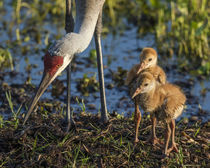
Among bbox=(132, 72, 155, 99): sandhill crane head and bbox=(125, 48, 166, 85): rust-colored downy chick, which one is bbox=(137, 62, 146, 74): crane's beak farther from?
bbox=(132, 72, 155, 99): sandhill crane head

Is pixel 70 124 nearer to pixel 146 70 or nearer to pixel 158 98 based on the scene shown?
pixel 146 70

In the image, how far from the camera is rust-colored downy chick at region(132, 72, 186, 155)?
4.46 metres

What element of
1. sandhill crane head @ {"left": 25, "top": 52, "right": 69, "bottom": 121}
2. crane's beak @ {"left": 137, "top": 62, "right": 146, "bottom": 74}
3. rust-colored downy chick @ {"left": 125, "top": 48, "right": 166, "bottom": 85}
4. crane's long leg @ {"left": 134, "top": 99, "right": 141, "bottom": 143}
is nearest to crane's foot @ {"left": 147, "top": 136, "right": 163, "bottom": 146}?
crane's long leg @ {"left": 134, "top": 99, "right": 141, "bottom": 143}

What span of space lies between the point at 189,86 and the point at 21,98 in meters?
2.56

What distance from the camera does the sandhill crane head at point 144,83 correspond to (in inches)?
174

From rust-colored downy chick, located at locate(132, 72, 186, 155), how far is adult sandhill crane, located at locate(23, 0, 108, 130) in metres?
0.72

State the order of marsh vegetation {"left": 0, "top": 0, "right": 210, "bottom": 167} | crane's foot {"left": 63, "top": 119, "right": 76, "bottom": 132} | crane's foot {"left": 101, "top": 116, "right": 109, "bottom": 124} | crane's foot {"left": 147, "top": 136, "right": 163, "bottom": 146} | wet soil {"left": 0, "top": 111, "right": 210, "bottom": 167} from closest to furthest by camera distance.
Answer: wet soil {"left": 0, "top": 111, "right": 210, "bottom": 167}, marsh vegetation {"left": 0, "top": 0, "right": 210, "bottom": 167}, crane's foot {"left": 147, "top": 136, "right": 163, "bottom": 146}, crane's foot {"left": 63, "top": 119, "right": 76, "bottom": 132}, crane's foot {"left": 101, "top": 116, "right": 109, "bottom": 124}

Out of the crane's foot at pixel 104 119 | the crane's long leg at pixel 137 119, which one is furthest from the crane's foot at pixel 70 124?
the crane's long leg at pixel 137 119

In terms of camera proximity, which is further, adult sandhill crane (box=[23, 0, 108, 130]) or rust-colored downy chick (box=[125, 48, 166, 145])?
rust-colored downy chick (box=[125, 48, 166, 145])

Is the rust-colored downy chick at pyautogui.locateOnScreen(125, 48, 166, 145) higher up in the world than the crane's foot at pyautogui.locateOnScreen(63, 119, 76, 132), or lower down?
higher up

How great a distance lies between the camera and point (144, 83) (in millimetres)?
4426

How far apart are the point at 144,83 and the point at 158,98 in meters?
0.26

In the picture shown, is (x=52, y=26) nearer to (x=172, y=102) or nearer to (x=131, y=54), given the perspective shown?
(x=131, y=54)

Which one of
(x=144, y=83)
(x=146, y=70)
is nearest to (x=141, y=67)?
(x=146, y=70)
